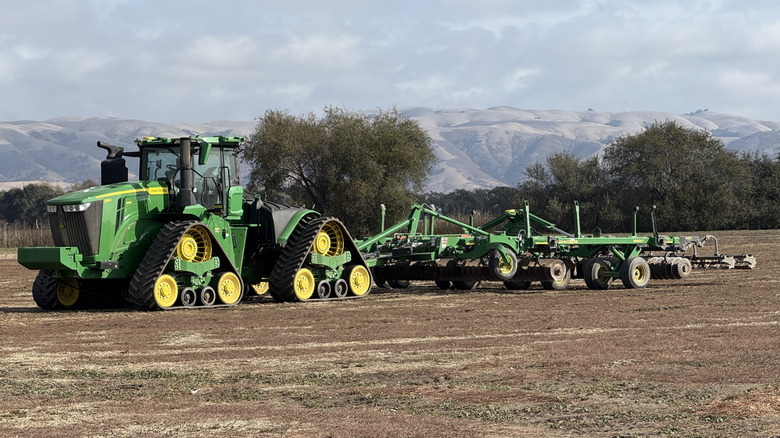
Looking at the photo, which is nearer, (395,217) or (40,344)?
(40,344)

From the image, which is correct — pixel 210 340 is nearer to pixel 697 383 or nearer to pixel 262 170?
pixel 697 383

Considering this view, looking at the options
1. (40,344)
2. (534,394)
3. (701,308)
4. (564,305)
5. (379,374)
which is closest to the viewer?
(534,394)

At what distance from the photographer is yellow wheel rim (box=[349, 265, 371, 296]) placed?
19875 mm

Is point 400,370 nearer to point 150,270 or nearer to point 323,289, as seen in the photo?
point 150,270

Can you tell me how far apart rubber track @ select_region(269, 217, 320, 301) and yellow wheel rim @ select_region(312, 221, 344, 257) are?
39 centimetres

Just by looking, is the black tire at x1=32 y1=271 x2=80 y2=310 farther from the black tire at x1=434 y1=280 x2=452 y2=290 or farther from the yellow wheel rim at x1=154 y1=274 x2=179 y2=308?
the black tire at x1=434 y1=280 x2=452 y2=290

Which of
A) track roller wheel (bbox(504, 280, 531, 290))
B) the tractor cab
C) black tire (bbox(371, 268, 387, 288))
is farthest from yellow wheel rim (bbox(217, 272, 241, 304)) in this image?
track roller wheel (bbox(504, 280, 531, 290))

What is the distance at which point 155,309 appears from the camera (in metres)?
17.1

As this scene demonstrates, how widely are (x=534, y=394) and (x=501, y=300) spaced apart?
10167 mm

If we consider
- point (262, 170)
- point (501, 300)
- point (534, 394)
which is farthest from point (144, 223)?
point (262, 170)

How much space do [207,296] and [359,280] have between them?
3.46 meters

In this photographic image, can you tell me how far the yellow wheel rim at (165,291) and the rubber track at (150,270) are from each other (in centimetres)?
10

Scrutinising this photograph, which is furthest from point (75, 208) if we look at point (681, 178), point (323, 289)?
point (681, 178)

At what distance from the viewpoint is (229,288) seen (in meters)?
18.2
